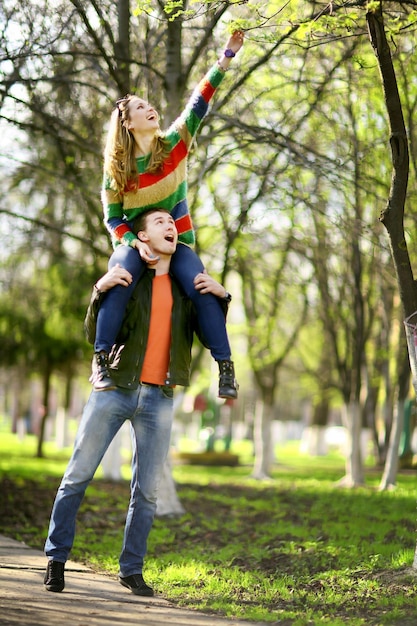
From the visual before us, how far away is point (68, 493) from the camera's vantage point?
196 inches

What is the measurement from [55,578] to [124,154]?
7.92 feet

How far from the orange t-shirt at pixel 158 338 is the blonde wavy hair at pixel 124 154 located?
60 centimetres

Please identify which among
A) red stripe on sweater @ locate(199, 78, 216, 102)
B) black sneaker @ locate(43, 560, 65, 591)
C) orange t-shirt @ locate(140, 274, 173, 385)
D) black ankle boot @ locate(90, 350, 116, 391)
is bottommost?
black sneaker @ locate(43, 560, 65, 591)

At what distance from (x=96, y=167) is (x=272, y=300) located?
294 inches

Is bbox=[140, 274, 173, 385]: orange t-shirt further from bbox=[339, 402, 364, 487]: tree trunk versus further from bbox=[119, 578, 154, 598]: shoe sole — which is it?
bbox=[339, 402, 364, 487]: tree trunk

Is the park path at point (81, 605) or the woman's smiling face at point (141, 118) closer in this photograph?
the park path at point (81, 605)

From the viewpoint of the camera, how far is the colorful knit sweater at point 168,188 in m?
5.15

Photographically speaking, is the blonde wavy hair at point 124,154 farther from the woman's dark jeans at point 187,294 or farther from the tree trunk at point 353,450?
the tree trunk at point 353,450

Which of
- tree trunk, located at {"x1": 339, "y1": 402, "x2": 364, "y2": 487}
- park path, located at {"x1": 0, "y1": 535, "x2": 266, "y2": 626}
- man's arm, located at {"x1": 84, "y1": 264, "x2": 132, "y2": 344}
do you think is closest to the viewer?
park path, located at {"x1": 0, "y1": 535, "x2": 266, "y2": 626}

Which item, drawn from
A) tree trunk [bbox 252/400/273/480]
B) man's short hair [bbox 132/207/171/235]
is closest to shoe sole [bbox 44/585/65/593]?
man's short hair [bbox 132/207/171/235]

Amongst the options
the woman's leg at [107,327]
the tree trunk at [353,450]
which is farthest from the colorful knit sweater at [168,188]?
the tree trunk at [353,450]

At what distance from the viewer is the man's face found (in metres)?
5.02

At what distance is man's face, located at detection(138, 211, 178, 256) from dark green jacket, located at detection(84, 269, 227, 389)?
0.16 metres

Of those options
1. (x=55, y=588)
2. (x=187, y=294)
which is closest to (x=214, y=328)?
(x=187, y=294)
